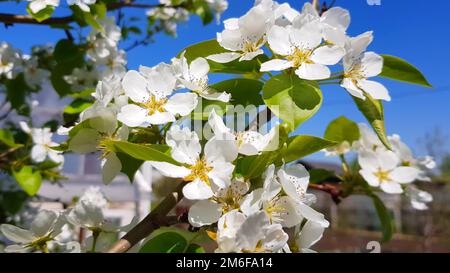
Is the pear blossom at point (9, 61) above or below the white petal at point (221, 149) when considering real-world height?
above

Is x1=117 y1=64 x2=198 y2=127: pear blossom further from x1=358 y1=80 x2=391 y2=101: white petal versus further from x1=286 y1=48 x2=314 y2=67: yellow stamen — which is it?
x1=358 y1=80 x2=391 y2=101: white petal

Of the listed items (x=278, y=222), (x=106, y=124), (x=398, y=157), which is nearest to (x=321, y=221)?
(x=278, y=222)

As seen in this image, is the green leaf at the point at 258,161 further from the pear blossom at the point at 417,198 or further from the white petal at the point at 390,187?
the pear blossom at the point at 417,198

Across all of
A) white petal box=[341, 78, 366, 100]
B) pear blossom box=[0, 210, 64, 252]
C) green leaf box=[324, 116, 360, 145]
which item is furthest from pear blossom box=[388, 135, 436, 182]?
pear blossom box=[0, 210, 64, 252]

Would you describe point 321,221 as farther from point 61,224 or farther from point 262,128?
point 61,224

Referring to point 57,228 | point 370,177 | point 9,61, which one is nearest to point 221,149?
point 57,228

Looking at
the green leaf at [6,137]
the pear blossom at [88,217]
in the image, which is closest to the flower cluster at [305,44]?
the pear blossom at [88,217]
